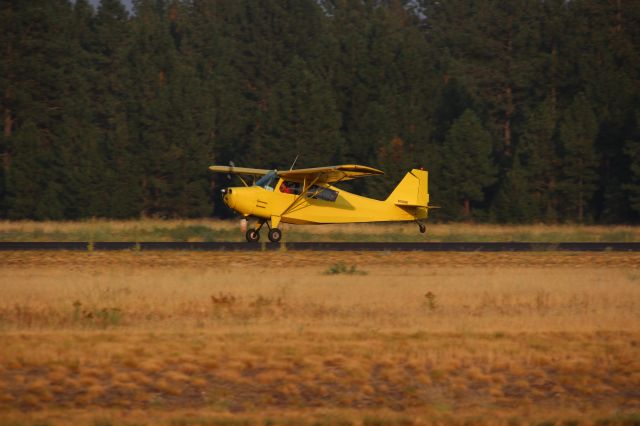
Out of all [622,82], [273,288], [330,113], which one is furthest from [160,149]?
[273,288]

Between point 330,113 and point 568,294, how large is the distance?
3715cm

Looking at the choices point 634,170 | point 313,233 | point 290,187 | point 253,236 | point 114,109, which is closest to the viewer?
point 290,187

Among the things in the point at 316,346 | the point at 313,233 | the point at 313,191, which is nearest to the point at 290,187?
the point at 313,191

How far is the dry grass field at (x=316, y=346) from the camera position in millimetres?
10945

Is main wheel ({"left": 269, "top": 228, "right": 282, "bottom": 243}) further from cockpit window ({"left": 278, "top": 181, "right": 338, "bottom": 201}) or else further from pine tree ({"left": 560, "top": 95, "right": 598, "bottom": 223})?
pine tree ({"left": 560, "top": 95, "right": 598, "bottom": 223})

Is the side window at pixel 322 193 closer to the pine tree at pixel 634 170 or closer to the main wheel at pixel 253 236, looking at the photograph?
the main wheel at pixel 253 236

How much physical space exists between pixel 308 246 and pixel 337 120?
27466 millimetres

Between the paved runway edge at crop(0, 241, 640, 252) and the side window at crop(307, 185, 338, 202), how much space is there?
1.39 m

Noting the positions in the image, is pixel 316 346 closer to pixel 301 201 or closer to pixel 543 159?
pixel 301 201

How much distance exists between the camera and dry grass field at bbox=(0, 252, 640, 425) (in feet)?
35.9

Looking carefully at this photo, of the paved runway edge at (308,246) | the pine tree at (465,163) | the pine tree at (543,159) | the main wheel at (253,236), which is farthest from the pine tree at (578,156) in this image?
the main wheel at (253,236)

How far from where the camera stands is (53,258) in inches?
934

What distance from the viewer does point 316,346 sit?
1369 centimetres

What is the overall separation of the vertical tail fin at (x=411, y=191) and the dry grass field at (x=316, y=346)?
942cm
